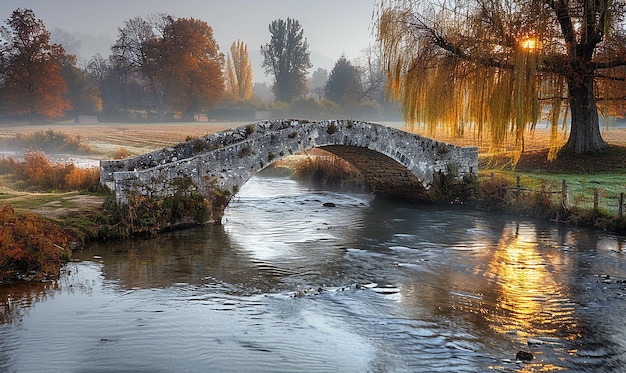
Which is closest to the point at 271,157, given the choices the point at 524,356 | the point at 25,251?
the point at 25,251

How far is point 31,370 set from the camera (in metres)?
6.89

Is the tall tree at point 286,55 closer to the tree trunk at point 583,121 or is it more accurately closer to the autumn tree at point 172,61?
the autumn tree at point 172,61

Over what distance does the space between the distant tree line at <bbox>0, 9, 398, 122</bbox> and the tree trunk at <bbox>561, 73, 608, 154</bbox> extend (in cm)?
728

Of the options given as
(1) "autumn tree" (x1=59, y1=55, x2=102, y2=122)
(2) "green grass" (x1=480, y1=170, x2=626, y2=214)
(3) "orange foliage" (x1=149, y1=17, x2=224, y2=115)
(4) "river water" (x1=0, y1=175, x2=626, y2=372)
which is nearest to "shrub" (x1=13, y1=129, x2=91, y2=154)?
(1) "autumn tree" (x1=59, y1=55, x2=102, y2=122)

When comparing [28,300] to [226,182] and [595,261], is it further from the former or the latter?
[595,261]

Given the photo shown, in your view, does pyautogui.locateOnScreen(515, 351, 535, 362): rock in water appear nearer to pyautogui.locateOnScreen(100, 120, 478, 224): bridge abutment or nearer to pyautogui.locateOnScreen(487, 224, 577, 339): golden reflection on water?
pyautogui.locateOnScreen(487, 224, 577, 339): golden reflection on water

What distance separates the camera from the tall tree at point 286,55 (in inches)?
1695

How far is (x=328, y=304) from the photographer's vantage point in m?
9.46

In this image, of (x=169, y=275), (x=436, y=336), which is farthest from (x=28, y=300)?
(x=436, y=336)

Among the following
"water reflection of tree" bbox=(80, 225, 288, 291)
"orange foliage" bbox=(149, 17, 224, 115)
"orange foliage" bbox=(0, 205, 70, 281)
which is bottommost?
"water reflection of tree" bbox=(80, 225, 288, 291)

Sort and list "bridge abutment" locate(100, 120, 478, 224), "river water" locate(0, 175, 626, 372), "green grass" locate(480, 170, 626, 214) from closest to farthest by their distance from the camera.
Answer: "river water" locate(0, 175, 626, 372), "bridge abutment" locate(100, 120, 478, 224), "green grass" locate(480, 170, 626, 214)

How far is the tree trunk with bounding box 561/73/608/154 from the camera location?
20.3m

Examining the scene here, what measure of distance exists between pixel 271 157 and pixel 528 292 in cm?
777

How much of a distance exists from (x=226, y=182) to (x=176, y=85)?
16.5 metres
